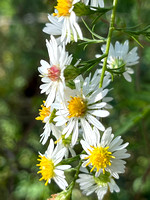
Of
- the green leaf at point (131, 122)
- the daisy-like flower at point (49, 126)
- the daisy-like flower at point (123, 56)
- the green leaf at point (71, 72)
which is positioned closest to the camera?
the green leaf at point (71, 72)

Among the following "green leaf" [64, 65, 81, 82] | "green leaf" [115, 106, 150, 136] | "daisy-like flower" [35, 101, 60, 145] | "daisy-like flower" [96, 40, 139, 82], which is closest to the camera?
"green leaf" [64, 65, 81, 82]

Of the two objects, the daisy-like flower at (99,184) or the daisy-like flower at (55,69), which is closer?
the daisy-like flower at (55,69)

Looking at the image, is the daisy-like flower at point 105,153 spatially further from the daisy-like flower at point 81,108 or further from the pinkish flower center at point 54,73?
the pinkish flower center at point 54,73

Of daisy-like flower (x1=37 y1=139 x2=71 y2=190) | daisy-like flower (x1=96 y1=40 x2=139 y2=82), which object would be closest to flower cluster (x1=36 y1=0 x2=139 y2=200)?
daisy-like flower (x1=37 y1=139 x2=71 y2=190)

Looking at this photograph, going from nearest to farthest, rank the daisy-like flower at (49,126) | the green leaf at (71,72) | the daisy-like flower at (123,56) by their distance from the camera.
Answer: the green leaf at (71,72) → the daisy-like flower at (49,126) → the daisy-like flower at (123,56)

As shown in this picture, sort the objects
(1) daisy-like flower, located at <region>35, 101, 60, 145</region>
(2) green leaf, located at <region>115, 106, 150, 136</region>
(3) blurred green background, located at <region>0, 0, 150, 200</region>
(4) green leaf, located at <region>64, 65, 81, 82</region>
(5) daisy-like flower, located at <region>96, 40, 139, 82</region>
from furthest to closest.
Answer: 1. (3) blurred green background, located at <region>0, 0, 150, 200</region>
2. (2) green leaf, located at <region>115, 106, 150, 136</region>
3. (5) daisy-like flower, located at <region>96, 40, 139, 82</region>
4. (1) daisy-like flower, located at <region>35, 101, 60, 145</region>
5. (4) green leaf, located at <region>64, 65, 81, 82</region>

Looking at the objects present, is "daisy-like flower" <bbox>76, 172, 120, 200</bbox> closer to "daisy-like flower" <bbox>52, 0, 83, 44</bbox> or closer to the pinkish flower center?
the pinkish flower center

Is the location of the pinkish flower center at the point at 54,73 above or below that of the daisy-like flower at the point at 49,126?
above

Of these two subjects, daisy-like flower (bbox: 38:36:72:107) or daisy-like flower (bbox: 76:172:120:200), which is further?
Answer: daisy-like flower (bbox: 76:172:120:200)

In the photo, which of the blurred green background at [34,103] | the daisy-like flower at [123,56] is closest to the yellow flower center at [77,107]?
the daisy-like flower at [123,56]
